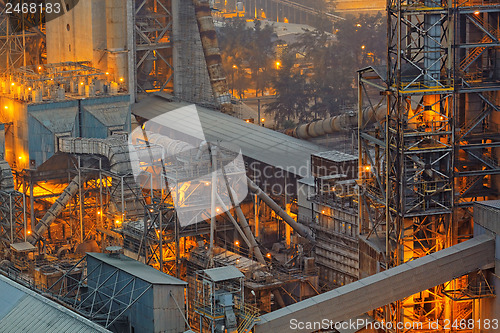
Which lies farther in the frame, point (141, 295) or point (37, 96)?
point (37, 96)

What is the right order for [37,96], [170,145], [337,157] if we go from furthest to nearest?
1. [37,96]
2. [170,145]
3. [337,157]

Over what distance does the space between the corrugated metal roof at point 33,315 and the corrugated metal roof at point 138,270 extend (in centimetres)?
344

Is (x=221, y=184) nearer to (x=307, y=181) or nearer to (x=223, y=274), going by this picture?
(x=307, y=181)

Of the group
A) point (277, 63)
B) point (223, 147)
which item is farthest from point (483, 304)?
point (277, 63)

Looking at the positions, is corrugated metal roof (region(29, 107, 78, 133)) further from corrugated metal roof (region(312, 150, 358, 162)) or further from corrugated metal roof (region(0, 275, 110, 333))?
corrugated metal roof (region(0, 275, 110, 333))

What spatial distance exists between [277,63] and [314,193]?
5579 centimetres

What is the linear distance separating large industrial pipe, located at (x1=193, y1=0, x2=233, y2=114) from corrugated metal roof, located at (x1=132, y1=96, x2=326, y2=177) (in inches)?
54.6

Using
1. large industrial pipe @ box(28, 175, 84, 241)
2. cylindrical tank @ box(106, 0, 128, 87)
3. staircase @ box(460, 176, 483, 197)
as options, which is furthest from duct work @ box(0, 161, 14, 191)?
staircase @ box(460, 176, 483, 197)

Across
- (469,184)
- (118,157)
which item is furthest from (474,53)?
(118,157)

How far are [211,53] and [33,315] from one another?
1499 inches

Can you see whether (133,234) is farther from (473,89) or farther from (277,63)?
(277,63)

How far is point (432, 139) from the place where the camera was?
166ft

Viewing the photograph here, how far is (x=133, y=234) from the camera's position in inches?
2409

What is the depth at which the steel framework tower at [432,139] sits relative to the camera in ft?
165
